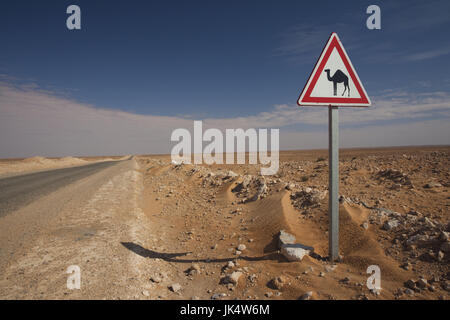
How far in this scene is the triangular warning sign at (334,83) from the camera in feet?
9.50

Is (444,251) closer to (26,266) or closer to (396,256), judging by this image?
(396,256)

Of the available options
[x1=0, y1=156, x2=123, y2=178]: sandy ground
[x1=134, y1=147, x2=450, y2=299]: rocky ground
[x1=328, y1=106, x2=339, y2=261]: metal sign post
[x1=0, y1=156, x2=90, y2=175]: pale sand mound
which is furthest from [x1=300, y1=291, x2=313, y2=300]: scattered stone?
[x1=0, y1=156, x2=90, y2=175]: pale sand mound

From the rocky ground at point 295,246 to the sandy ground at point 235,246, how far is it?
0.05 ft

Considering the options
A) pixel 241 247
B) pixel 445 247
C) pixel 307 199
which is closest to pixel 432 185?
pixel 307 199

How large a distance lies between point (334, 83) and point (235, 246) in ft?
9.87

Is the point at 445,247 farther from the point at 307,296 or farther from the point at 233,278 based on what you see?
the point at 233,278

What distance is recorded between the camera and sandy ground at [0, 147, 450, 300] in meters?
2.57

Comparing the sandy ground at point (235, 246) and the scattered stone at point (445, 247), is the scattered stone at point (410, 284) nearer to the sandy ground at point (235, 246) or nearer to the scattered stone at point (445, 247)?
the sandy ground at point (235, 246)

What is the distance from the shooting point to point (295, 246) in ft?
10.8

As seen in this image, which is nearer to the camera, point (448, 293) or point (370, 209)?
point (448, 293)

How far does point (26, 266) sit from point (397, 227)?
5.53m

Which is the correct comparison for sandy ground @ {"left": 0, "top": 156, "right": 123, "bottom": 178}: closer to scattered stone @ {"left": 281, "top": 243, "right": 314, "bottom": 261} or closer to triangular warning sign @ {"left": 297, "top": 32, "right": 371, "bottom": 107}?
scattered stone @ {"left": 281, "top": 243, "right": 314, "bottom": 261}
